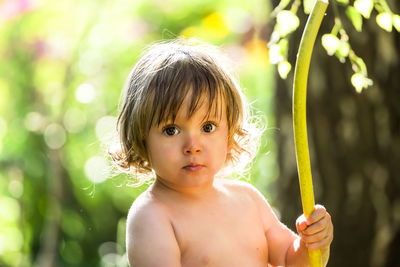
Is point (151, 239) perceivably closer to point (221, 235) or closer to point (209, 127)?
point (221, 235)

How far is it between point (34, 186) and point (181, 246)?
3226 mm

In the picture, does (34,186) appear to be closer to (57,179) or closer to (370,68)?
(57,179)

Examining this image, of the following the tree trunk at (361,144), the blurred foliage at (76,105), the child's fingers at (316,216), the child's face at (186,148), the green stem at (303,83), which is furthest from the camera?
the blurred foliage at (76,105)

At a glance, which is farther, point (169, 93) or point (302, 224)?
point (169, 93)

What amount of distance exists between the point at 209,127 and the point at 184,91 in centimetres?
11

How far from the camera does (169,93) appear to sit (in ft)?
7.95

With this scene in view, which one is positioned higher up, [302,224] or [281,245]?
[302,224]

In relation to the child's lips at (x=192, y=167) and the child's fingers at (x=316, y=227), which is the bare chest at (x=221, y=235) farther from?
the child's fingers at (x=316, y=227)

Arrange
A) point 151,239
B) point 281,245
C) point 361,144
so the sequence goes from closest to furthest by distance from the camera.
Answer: point 151,239 < point 281,245 < point 361,144

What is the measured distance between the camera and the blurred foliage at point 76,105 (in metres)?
5.39

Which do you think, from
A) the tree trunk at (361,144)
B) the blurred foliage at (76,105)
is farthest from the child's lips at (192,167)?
the blurred foliage at (76,105)

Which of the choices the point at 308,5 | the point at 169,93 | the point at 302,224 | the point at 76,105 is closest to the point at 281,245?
the point at 302,224

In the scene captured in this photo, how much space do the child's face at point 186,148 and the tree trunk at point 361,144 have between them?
172 centimetres

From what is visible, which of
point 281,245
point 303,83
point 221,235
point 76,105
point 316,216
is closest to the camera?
point 303,83
